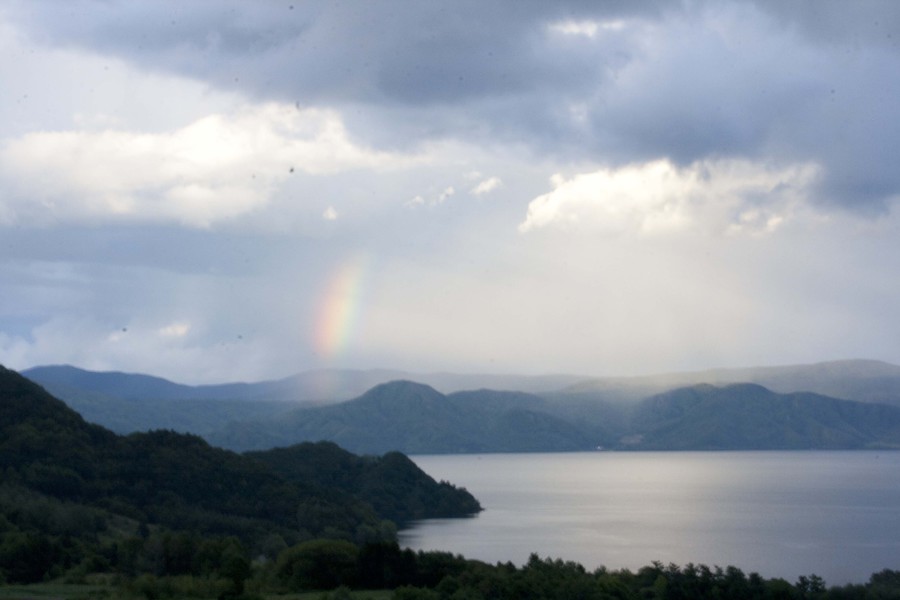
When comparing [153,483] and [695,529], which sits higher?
[153,483]

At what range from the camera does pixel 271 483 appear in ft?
372

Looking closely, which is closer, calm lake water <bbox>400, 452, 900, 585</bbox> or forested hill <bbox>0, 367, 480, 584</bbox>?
calm lake water <bbox>400, 452, 900, 585</bbox>

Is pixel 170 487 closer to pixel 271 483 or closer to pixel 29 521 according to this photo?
Result: pixel 271 483

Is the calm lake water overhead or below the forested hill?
below

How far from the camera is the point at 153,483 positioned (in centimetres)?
10350

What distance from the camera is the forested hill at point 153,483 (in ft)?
298

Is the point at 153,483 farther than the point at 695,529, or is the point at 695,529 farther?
the point at 695,529

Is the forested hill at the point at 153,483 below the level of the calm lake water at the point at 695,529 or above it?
above

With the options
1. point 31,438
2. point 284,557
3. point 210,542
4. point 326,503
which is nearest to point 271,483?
point 326,503

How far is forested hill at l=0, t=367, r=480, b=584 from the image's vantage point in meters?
90.7

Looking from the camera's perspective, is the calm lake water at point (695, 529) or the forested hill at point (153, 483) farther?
the forested hill at point (153, 483)

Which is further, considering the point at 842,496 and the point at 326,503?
the point at 842,496

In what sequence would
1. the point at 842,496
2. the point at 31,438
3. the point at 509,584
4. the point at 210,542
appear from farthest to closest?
the point at 842,496 < the point at 31,438 < the point at 210,542 < the point at 509,584

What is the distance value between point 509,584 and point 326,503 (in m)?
75.8
